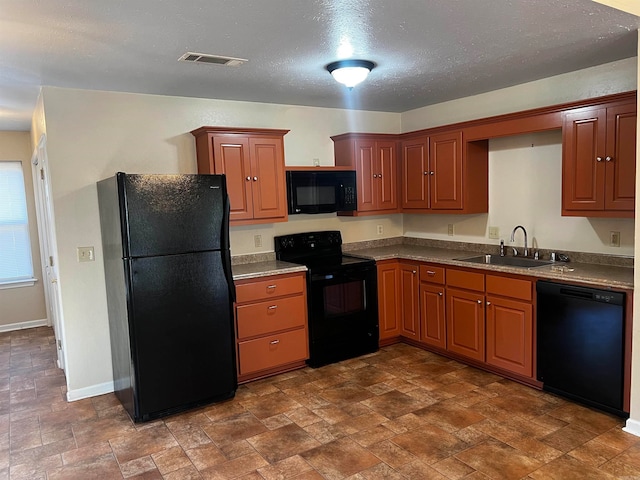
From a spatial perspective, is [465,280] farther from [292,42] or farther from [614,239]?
[292,42]

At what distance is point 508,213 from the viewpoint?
167 inches

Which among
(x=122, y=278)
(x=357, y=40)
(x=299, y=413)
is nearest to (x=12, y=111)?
(x=122, y=278)

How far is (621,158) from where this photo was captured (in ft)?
10.2

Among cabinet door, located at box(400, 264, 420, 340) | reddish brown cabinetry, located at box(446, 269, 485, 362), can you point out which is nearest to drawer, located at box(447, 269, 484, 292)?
reddish brown cabinetry, located at box(446, 269, 485, 362)

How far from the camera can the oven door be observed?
408cm

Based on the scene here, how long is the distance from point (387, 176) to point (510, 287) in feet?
5.92

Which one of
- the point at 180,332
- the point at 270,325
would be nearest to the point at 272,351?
the point at 270,325

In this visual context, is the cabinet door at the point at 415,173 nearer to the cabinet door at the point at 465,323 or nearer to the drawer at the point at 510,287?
the cabinet door at the point at 465,323

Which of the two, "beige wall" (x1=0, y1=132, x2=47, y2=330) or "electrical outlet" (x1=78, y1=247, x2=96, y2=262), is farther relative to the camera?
"beige wall" (x1=0, y1=132, x2=47, y2=330)

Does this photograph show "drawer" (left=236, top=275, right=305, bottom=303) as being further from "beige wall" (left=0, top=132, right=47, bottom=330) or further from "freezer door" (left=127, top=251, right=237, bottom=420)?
"beige wall" (left=0, top=132, right=47, bottom=330)

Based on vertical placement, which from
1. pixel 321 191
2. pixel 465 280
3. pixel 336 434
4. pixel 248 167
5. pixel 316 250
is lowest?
pixel 336 434

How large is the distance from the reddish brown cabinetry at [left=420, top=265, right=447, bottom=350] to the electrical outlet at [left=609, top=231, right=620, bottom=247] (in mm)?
1274

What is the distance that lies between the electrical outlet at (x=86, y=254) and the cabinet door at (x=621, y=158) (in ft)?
12.3

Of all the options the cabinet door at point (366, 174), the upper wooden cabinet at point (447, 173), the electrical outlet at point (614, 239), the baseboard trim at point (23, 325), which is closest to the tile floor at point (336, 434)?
the electrical outlet at point (614, 239)
